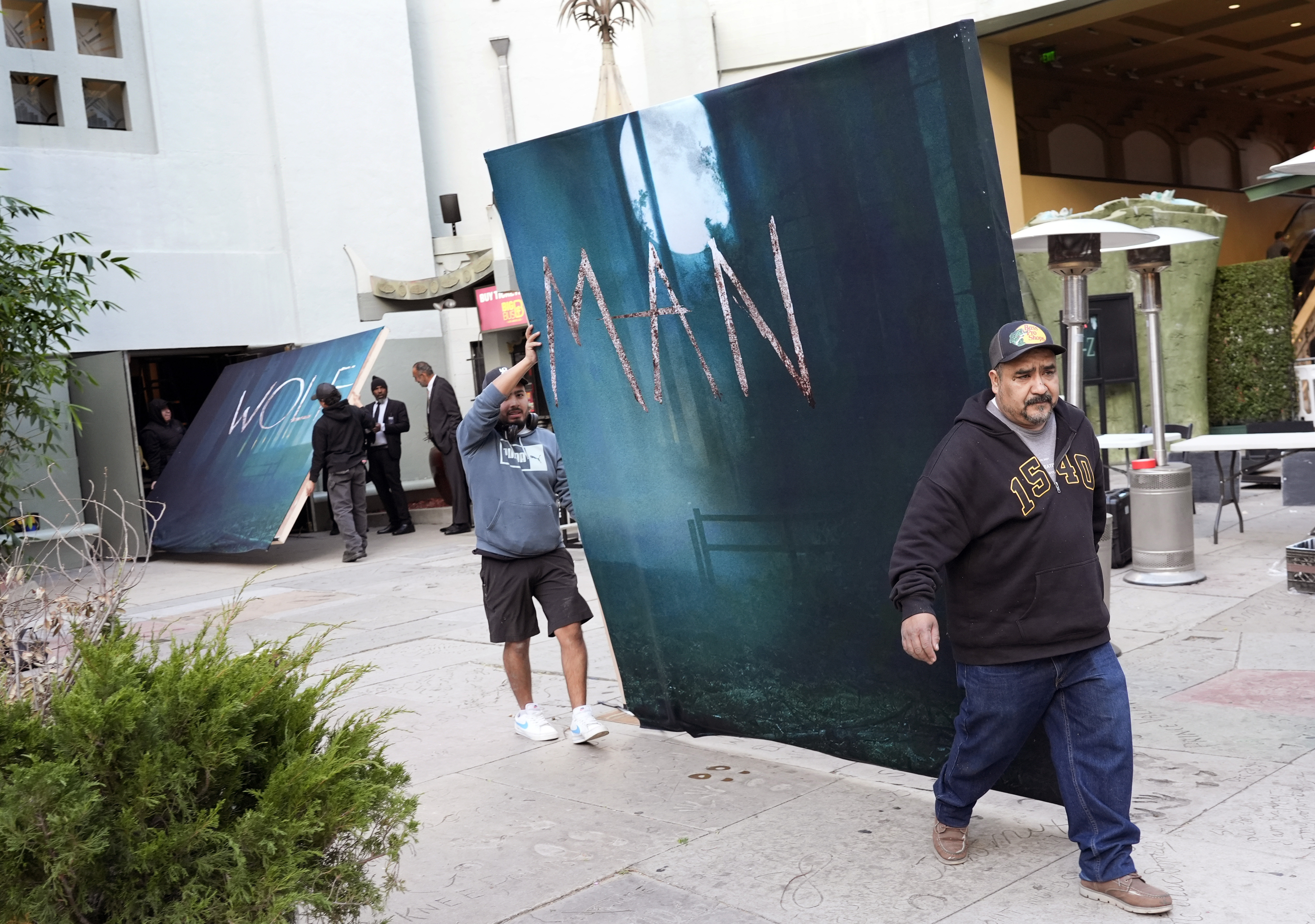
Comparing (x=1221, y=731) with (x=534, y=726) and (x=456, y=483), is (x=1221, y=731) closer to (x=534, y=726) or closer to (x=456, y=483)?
(x=534, y=726)

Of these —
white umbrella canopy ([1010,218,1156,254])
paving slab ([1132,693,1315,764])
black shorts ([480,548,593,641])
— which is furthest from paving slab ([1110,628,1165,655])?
black shorts ([480,548,593,641])

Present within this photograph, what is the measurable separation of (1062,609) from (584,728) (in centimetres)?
270

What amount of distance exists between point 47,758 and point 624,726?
3688 millimetres

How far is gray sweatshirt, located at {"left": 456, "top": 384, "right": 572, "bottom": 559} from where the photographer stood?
5.68 metres

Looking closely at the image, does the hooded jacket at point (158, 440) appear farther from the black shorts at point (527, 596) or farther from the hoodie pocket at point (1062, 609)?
the hoodie pocket at point (1062, 609)

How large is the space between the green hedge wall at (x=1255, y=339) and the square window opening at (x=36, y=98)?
14.9 meters

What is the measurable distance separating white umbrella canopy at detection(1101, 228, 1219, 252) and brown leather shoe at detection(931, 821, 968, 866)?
15.2 feet

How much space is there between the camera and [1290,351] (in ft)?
43.3

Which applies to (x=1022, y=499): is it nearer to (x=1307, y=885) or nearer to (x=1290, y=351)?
(x=1307, y=885)

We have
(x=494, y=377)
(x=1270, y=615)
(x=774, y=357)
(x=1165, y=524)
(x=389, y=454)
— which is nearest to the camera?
(x=774, y=357)

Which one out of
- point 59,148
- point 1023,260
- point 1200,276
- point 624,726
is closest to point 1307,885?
point 624,726

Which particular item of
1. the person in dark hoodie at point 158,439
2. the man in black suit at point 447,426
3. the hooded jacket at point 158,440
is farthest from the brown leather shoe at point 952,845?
the hooded jacket at point 158,440

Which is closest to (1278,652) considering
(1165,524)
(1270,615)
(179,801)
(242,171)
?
(1270,615)

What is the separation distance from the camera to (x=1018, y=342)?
363cm
